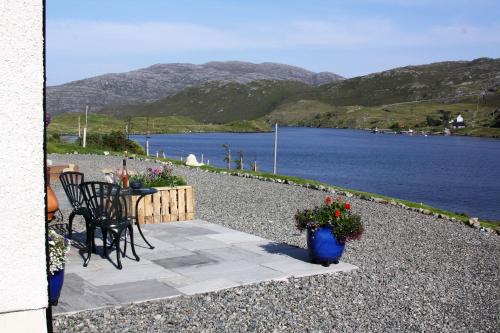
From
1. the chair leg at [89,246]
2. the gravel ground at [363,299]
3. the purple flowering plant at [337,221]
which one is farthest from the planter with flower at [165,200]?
the purple flowering plant at [337,221]

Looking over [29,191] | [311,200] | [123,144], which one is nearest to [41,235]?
[29,191]

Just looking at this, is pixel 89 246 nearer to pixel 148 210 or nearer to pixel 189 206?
pixel 148 210

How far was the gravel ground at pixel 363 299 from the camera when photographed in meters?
5.66

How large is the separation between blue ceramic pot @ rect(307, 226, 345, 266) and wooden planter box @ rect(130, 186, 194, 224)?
383cm

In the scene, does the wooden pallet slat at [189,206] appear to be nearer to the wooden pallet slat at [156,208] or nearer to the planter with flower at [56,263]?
the wooden pallet slat at [156,208]

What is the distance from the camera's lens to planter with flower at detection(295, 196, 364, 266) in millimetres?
7793

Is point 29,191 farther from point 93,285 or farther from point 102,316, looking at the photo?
point 93,285

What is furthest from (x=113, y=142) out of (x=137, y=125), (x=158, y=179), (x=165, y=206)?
(x=137, y=125)

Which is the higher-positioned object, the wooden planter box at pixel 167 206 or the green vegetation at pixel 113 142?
the wooden planter box at pixel 167 206

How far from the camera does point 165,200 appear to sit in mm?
11008

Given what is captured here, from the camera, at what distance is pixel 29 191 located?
4.25 m

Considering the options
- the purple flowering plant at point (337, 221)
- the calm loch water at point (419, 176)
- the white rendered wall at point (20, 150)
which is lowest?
the calm loch water at point (419, 176)

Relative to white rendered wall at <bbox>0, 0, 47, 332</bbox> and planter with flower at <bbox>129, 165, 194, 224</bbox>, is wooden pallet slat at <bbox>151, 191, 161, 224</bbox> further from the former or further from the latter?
white rendered wall at <bbox>0, 0, 47, 332</bbox>

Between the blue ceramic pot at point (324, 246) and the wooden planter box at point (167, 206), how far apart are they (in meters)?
3.83
